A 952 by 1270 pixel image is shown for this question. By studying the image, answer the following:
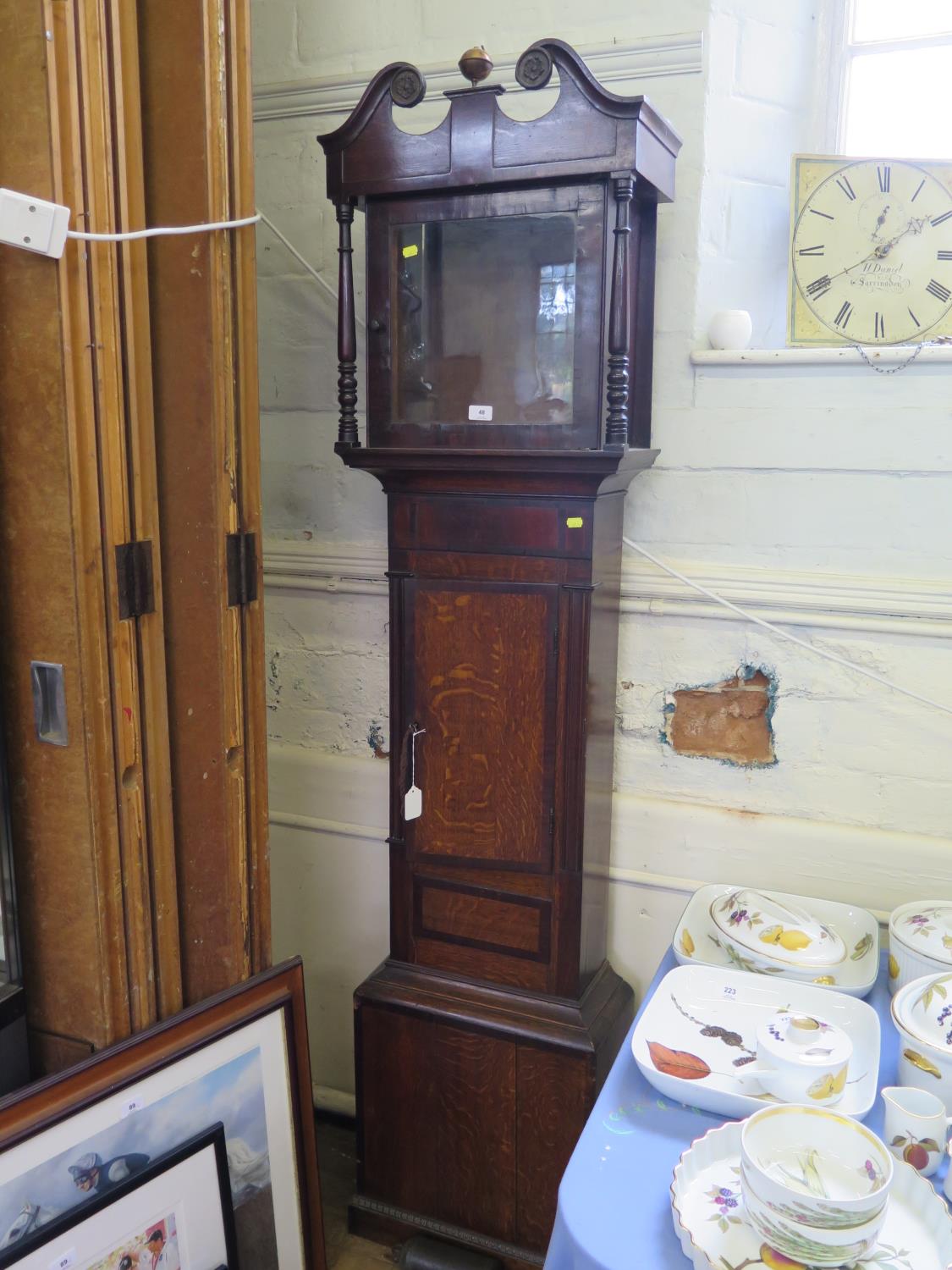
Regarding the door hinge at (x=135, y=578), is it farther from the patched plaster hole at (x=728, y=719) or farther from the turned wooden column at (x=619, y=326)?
the patched plaster hole at (x=728, y=719)

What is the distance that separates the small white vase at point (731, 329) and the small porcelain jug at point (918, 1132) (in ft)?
3.41

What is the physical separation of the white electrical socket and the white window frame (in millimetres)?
1140

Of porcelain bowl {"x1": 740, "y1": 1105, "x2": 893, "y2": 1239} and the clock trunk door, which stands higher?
the clock trunk door

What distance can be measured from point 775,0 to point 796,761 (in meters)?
1.16

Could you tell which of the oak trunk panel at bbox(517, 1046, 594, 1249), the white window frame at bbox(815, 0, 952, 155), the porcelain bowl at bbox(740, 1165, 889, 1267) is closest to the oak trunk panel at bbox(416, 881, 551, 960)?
the oak trunk panel at bbox(517, 1046, 594, 1249)

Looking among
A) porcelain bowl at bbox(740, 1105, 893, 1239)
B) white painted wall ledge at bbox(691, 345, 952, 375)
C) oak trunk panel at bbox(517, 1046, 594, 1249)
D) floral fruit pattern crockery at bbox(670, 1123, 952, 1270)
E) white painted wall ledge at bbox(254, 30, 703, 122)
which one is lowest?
oak trunk panel at bbox(517, 1046, 594, 1249)

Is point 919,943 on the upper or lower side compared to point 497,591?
lower

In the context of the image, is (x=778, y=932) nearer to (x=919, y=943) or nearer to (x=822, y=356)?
(x=919, y=943)

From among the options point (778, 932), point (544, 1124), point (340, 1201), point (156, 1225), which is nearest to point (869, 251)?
point (778, 932)

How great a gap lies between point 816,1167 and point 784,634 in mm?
818

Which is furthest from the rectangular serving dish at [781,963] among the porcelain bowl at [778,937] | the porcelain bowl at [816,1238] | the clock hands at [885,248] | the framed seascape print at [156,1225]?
the clock hands at [885,248]

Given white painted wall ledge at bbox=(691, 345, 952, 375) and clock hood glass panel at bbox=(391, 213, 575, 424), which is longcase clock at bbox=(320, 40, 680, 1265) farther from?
white painted wall ledge at bbox=(691, 345, 952, 375)

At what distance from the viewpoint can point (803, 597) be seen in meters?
1.56

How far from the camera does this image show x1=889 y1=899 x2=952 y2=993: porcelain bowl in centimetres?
131
